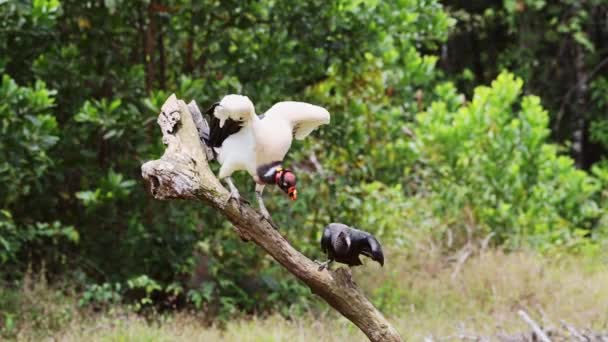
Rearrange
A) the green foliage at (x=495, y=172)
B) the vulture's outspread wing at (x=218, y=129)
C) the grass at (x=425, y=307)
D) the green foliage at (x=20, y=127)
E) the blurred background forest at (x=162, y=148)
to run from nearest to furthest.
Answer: the vulture's outspread wing at (x=218, y=129), the green foliage at (x=20, y=127), the grass at (x=425, y=307), the blurred background forest at (x=162, y=148), the green foliage at (x=495, y=172)

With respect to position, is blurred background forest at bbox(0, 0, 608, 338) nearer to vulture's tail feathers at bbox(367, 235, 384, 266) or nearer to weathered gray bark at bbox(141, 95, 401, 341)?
weathered gray bark at bbox(141, 95, 401, 341)

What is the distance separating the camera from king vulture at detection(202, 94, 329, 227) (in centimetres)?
287

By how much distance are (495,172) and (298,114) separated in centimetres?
571

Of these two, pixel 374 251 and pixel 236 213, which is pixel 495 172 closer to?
pixel 374 251

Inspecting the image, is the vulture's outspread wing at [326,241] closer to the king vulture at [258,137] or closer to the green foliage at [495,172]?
the king vulture at [258,137]

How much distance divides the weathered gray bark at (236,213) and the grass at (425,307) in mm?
2092

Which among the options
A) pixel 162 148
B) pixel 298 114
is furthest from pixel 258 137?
pixel 162 148

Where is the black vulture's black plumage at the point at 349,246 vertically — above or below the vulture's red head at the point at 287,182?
below

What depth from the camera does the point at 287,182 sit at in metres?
2.83

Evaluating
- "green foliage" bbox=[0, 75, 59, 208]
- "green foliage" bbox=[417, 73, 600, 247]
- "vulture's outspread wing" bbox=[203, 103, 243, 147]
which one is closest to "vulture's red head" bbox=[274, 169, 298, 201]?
"vulture's outspread wing" bbox=[203, 103, 243, 147]

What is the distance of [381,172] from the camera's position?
303 inches

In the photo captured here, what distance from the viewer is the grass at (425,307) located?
17.9 ft

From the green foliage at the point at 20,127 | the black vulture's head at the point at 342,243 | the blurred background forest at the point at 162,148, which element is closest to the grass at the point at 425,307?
the blurred background forest at the point at 162,148

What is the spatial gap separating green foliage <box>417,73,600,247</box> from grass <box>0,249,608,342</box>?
0.47 meters
